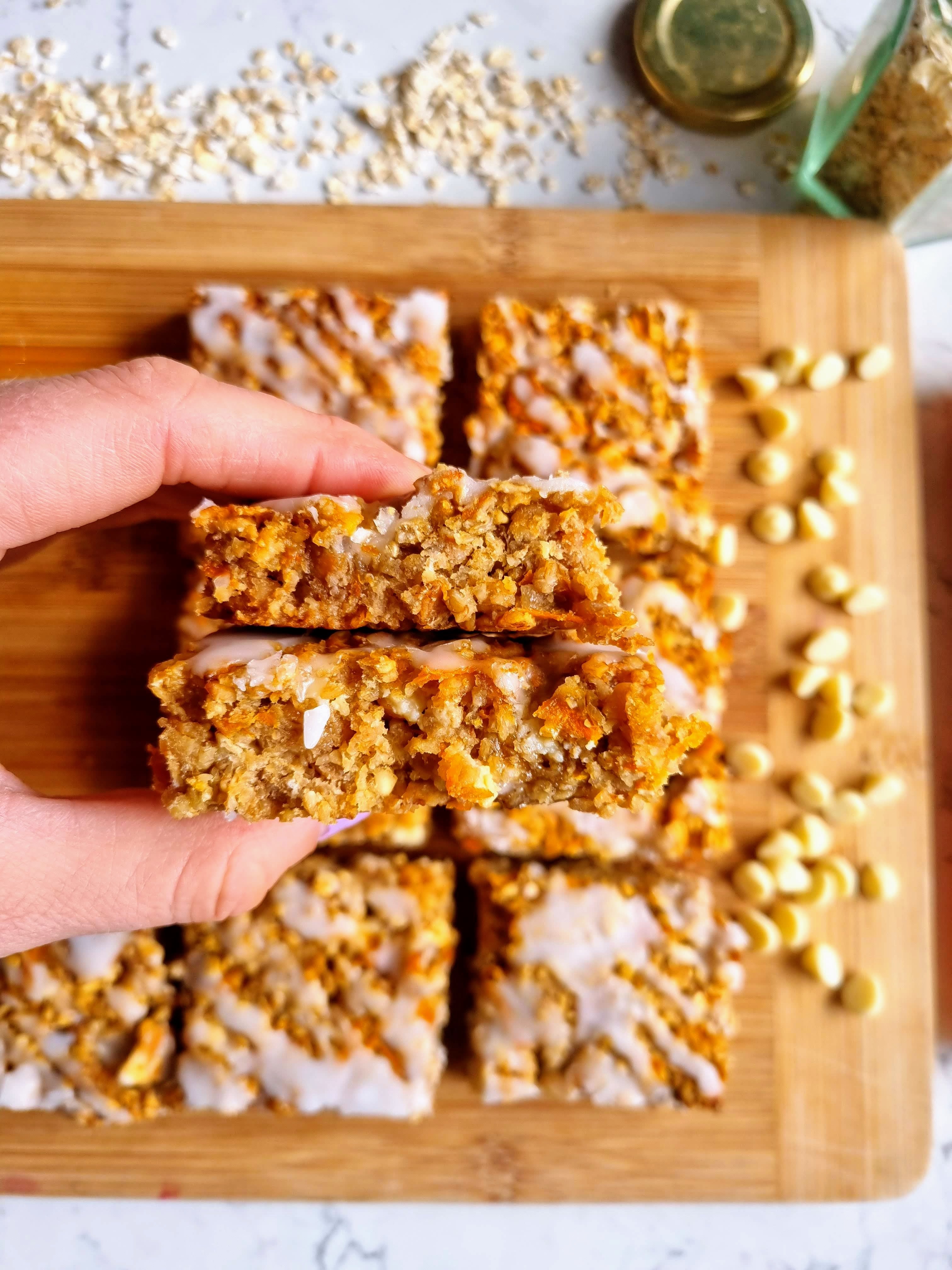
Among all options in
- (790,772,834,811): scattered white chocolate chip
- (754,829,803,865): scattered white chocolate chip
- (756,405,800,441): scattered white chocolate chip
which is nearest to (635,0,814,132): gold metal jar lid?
(756,405,800,441): scattered white chocolate chip

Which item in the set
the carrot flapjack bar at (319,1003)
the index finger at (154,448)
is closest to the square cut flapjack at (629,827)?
the carrot flapjack bar at (319,1003)

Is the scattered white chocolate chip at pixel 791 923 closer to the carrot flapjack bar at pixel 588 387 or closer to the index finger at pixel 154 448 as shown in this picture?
the carrot flapjack bar at pixel 588 387

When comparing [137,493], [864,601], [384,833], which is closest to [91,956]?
[384,833]

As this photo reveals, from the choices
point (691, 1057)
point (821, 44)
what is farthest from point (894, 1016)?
point (821, 44)

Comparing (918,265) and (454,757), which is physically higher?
(918,265)

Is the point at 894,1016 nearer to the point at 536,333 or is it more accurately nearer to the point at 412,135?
the point at 536,333

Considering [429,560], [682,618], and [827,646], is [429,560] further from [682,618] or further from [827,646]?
[827,646]

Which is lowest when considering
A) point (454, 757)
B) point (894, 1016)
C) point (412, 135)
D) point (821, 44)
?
point (894, 1016)
